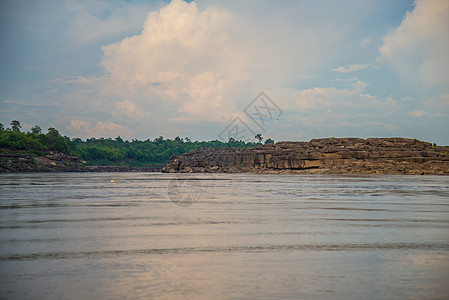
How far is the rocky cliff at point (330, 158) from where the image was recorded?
87.7m

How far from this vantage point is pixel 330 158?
10469 centimetres

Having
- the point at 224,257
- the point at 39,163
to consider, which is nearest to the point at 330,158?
the point at 39,163

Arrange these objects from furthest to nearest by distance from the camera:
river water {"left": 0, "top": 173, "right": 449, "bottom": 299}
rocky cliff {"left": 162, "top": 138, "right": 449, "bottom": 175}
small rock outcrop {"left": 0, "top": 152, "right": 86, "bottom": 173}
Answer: small rock outcrop {"left": 0, "top": 152, "right": 86, "bottom": 173}
rocky cliff {"left": 162, "top": 138, "right": 449, "bottom": 175}
river water {"left": 0, "top": 173, "right": 449, "bottom": 299}

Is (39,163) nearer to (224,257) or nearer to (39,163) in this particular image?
(39,163)

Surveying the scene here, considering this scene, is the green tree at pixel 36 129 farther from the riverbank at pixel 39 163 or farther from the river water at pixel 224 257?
the river water at pixel 224 257

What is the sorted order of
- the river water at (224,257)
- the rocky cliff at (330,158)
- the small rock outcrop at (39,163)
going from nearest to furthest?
the river water at (224,257)
the rocky cliff at (330,158)
the small rock outcrop at (39,163)

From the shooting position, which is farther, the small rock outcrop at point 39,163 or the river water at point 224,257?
the small rock outcrop at point 39,163

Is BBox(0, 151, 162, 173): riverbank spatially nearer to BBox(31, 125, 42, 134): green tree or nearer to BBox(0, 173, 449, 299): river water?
BBox(31, 125, 42, 134): green tree

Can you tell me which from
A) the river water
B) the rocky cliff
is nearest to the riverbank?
the rocky cliff

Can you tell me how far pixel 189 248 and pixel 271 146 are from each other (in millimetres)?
125003

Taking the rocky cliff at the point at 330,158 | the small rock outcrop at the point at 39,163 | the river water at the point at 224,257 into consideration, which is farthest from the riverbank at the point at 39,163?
the river water at the point at 224,257

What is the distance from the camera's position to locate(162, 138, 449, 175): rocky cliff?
8769 centimetres

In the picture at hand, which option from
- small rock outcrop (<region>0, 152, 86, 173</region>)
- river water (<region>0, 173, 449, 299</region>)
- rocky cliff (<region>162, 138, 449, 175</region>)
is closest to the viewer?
river water (<region>0, 173, 449, 299</region>)

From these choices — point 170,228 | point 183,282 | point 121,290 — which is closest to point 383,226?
point 170,228
